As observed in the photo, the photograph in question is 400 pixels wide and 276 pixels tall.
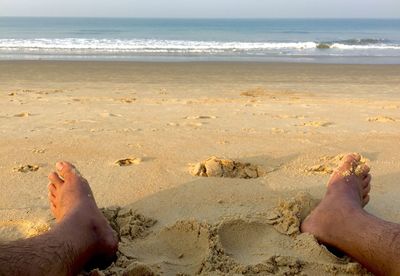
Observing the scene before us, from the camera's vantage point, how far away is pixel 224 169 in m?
2.84

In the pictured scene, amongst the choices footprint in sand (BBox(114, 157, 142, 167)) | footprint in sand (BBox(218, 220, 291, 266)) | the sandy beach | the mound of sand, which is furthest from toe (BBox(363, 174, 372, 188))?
footprint in sand (BBox(114, 157, 142, 167))

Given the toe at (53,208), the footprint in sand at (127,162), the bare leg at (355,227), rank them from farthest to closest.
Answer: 1. the footprint in sand at (127,162)
2. the toe at (53,208)
3. the bare leg at (355,227)

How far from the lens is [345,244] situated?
1880 millimetres

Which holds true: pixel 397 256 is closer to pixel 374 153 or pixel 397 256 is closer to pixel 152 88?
pixel 374 153

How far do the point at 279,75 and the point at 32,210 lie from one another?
7.77m

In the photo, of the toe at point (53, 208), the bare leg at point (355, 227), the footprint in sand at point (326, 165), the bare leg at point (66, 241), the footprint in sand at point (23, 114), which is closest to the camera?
the bare leg at point (66, 241)

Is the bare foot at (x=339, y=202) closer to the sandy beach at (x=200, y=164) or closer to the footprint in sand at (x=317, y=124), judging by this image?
the sandy beach at (x=200, y=164)

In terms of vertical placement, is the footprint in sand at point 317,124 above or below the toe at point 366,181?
below

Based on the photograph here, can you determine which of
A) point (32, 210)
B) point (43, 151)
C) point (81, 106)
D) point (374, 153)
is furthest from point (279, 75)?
point (32, 210)

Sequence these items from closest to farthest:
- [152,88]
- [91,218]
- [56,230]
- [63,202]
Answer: [56,230], [91,218], [63,202], [152,88]

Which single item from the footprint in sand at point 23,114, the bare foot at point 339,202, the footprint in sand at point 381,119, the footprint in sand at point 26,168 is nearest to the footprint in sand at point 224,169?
the bare foot at point 339,202

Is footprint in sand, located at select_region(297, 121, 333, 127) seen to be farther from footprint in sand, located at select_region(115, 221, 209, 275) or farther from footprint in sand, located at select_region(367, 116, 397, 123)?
footprint in sand, located at select_region(115, 221, 209, 275)

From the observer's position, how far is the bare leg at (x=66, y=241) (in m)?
1.51

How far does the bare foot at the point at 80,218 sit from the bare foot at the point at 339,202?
890mm
